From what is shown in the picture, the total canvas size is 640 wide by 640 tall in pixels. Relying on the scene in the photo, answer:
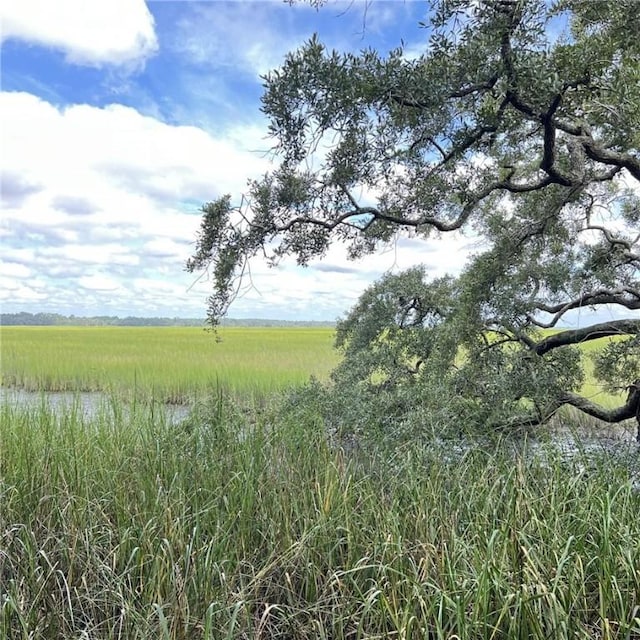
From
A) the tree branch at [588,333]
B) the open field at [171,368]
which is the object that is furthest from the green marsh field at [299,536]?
the open field at [171,368]

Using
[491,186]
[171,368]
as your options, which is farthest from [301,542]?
[171,368]

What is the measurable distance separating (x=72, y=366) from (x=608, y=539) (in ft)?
36.6

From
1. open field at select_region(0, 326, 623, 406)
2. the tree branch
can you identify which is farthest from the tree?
open field at select_region(0, 326, 623, 406)

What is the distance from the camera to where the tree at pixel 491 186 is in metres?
2.48

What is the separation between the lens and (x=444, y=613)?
5.74 ft

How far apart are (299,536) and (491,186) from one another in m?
2.53

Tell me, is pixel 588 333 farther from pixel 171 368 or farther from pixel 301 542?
pixel 171 368

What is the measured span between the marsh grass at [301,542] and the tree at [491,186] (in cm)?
83

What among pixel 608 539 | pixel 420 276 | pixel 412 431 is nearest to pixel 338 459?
pixel 412 431

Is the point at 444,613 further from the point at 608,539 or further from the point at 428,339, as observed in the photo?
the point at 428,339

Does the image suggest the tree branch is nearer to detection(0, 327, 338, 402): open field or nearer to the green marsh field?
the green marsh field

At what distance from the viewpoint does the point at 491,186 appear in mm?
3227

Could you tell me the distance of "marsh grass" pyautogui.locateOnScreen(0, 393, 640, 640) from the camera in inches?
65.2

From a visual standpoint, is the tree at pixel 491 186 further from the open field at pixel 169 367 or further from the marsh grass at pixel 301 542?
the open field at pixel 169 367
